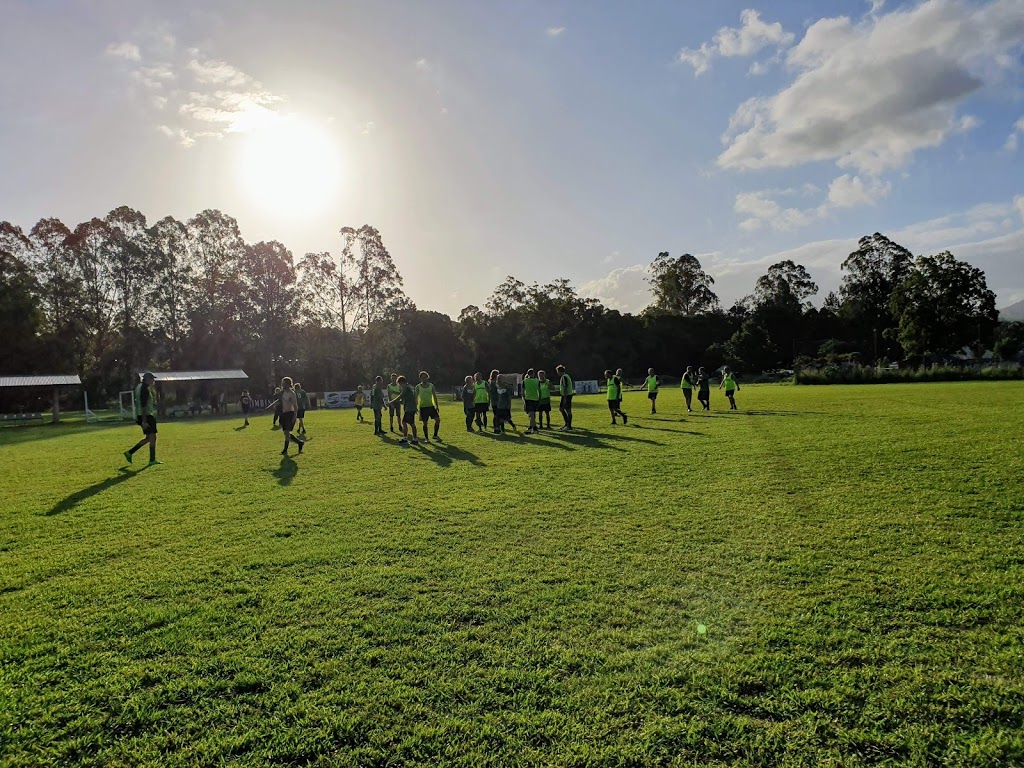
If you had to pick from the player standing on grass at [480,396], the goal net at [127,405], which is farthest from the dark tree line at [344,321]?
the player standing on grass at [480,396]

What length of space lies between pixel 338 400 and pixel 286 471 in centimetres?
3388

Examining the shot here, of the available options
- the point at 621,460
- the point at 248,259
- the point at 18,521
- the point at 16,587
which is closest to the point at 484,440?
the point at 621,460

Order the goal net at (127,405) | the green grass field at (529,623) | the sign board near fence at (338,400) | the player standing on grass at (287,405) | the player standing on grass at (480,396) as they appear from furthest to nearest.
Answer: the sign board near fence at (338,400) → the goal net at (127,405) → the player standing on grass at (480,396) → the player standing on grass at (287,405) → the green grass field at (529,623)

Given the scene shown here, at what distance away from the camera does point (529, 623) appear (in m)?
4.17

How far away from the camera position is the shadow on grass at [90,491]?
8.60m

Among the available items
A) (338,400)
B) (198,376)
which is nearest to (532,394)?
(338,400)

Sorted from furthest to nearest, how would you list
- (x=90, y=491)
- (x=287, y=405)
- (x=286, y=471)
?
1. (x=287, y=405)
2. (x=286, y=471)
3. (x=90, y=491)

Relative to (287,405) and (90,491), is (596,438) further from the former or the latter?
(90,491)

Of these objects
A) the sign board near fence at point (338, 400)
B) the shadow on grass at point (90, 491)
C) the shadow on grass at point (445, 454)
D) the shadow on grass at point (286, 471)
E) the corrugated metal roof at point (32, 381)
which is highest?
the corrugated metal roof at point (32, 381)

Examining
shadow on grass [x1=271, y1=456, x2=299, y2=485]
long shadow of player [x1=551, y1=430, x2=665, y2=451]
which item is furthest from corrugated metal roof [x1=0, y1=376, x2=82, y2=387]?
long shadow of player [x1=551, y1=430, x2=665, y2=451]

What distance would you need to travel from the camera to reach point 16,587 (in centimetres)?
527

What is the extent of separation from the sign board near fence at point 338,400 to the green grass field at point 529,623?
35.0 meters

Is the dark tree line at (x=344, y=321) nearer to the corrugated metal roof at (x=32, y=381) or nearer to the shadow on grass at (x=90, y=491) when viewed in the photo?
the corrugated metal roof at (x=32, y=381)

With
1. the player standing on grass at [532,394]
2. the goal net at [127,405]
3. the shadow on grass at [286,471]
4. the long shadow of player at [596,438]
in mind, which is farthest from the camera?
the goal net at [127,405]
